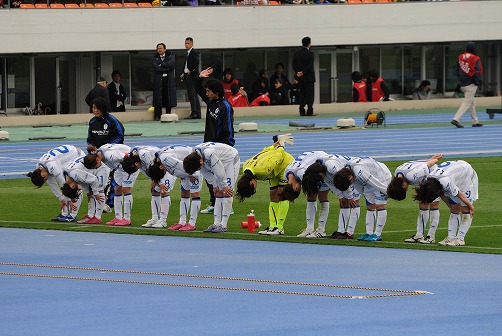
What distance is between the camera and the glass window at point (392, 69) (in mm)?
49094

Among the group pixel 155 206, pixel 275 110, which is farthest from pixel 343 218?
pixel 275 110

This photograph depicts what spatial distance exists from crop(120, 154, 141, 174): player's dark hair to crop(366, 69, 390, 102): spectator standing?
93.5 feet

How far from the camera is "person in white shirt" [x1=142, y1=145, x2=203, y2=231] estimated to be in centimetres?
1739

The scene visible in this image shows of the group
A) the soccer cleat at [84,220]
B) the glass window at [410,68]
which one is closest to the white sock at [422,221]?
the soccer cleat at [84,220]

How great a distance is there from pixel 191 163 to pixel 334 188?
1895mm

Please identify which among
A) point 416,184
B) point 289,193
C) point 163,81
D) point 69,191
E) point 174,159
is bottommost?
point 69,191

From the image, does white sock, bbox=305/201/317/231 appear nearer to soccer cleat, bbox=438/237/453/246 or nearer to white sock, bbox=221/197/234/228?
white sock, bbox=221/197/234/228

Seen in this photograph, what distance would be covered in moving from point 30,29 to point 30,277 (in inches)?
1134

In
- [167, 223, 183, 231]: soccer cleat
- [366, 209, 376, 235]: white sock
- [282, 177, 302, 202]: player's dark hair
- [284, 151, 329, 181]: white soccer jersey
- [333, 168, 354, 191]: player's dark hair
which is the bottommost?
[167, 223, 183, 231]: soccer cleat

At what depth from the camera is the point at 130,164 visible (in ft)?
58.2

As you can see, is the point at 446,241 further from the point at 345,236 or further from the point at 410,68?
the point at 410,68

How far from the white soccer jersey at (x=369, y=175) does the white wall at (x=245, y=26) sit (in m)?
27.0

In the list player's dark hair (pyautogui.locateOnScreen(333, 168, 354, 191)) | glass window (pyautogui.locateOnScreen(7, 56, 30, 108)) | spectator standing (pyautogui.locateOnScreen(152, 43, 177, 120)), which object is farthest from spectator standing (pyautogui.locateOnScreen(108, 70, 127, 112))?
player's dark hair (pyautogui.locateOnScreen(333, 168, 354, 191))

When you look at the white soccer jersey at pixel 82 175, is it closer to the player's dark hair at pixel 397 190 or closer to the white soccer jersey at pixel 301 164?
the white soccer jersey at pixel 301 164
